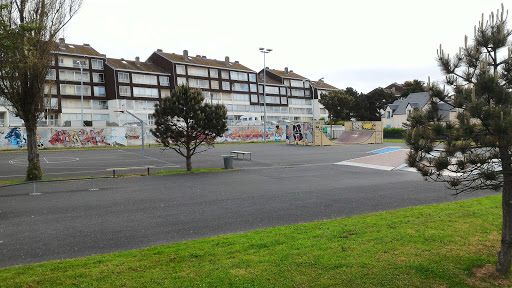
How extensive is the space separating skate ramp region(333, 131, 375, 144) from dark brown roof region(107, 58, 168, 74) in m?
41.3

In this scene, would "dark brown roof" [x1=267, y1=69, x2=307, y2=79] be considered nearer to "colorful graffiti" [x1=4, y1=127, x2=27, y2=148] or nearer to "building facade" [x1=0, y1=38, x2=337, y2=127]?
"building facade" [x1=0, y1=38, x2=337, y2=127]

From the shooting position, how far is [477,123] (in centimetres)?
434

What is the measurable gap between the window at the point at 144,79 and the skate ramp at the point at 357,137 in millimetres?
39909

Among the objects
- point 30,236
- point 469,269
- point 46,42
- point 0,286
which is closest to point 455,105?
point 469,269

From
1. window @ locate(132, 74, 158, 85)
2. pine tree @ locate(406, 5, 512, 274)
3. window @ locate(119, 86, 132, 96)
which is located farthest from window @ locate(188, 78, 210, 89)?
pine tree @ locate(406, 5, 512, 274)

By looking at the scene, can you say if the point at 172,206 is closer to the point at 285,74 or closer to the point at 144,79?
the point at 144,79

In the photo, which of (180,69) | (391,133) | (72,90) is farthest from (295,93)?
(72,90)

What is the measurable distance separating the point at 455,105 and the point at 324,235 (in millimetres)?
3314

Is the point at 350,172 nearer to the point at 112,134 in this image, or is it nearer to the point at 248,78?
the point at 112,134

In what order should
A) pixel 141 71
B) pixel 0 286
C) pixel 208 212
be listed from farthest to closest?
pixel 141 71 → pixel 208 212 → pixel 0 286

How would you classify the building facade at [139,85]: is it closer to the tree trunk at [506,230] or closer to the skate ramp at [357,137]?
the skate ramp at [357,137]

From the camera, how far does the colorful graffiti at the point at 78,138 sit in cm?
3716

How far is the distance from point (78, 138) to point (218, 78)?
4225 centimetres

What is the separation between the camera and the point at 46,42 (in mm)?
14688
